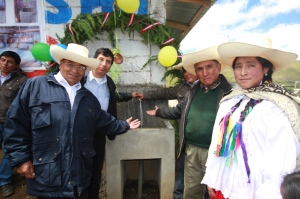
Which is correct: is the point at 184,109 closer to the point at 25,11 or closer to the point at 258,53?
the point at 258,53

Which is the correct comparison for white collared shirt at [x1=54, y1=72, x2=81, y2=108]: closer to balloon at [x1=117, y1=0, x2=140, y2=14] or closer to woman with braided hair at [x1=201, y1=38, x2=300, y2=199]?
woman with braided hair at [x1=201, y1=38, x2=300, y2=199]

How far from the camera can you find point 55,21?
11.8ft

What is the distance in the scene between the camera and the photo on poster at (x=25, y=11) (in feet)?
11.6

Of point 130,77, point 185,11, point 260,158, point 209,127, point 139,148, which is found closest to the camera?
point 260,158

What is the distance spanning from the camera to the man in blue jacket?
1.77 m

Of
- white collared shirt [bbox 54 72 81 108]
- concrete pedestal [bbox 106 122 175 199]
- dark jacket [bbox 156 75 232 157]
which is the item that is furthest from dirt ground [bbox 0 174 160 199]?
white collared shirt [bbox 54 72 81 108]

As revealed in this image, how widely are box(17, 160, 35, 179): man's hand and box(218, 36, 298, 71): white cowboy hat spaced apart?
1.83 meters

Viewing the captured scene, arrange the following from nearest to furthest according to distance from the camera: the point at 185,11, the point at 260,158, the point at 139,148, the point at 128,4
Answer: the point at 260,158
the point at 139,148
the point at 128,4
the point at 185,11

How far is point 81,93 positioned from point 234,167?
1394mm

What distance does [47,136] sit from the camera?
1.79 m

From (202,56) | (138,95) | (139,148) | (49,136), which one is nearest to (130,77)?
(138,95)

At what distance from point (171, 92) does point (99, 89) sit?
1.38m

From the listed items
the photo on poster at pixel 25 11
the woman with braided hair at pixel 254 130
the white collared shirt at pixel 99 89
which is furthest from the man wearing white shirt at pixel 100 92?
the photo on poster at pixel 25 11

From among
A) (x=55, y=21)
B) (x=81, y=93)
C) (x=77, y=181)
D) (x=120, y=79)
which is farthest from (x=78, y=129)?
(x=55, y=21)
